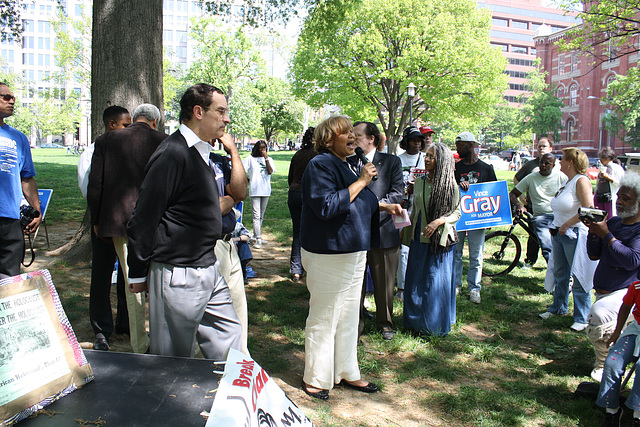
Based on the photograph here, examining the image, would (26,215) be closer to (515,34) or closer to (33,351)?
(33,351)

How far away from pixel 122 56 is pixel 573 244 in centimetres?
609

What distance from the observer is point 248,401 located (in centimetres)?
188

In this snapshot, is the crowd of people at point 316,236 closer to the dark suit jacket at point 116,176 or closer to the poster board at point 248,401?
the dark suit jacket at point 116,176

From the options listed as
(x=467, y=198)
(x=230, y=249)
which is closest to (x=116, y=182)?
(x=230, y=249)

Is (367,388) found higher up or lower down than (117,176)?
lower down

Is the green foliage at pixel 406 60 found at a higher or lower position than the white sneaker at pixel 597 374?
higher

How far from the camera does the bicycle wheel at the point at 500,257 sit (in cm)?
779

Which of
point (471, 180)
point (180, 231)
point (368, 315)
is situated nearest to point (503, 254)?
point (471, 180)

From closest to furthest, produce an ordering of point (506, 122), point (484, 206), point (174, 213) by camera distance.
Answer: point (174, 213), point (484, 206), point (506, 122)

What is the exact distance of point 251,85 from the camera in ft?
186

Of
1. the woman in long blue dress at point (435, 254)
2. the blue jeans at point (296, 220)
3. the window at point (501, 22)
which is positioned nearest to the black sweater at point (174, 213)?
the woman in long blue dress at point (435, 254)

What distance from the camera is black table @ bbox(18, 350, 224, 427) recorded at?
5.51 feet

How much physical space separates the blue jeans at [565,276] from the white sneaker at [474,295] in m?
0.84

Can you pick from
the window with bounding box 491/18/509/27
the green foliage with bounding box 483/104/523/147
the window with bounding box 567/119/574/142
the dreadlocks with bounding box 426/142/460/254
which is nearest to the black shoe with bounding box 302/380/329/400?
the dreadlocks with bounding box 426/142/460/254
